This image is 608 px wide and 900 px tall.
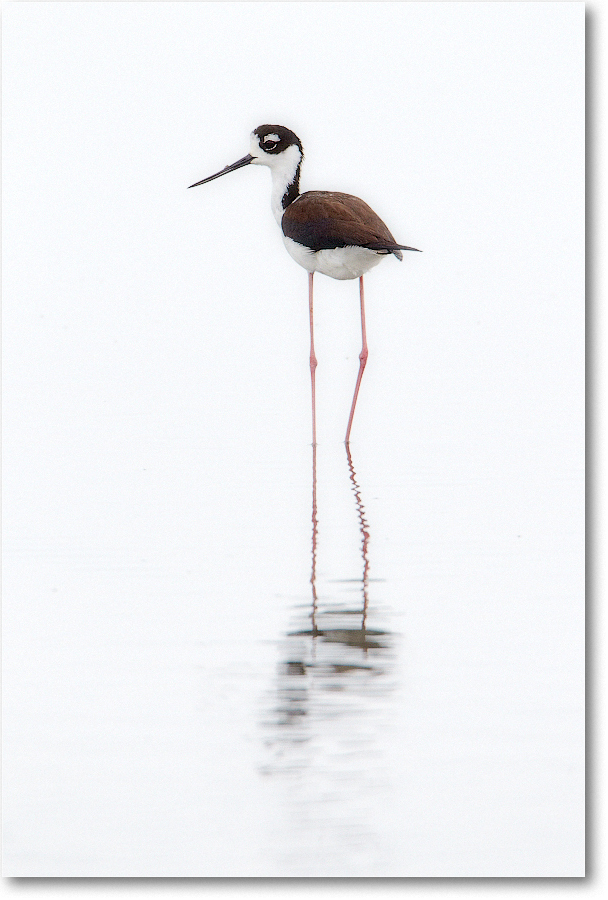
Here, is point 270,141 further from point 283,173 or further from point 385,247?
point 385,247

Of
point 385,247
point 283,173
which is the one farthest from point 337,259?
point 283,173

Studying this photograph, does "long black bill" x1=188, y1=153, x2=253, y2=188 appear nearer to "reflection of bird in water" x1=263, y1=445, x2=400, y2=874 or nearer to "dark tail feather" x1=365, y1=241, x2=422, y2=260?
"dark tail feather" x1=365, y1=241, x2=422, y2=260

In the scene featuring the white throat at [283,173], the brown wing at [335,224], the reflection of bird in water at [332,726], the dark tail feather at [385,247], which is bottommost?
the reflection of bird in water at [332,726]

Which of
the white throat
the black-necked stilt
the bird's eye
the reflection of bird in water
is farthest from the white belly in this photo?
the reflection of bird in water

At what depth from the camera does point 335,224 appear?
8.51 metres

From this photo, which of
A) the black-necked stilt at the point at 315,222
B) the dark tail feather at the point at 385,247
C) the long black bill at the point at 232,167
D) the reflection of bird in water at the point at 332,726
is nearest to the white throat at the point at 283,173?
the black-necked stilt at the point at 315,222

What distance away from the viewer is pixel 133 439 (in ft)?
29.5

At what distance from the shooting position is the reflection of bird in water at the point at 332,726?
3.67m

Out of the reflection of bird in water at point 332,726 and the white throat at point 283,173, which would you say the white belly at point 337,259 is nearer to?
the white throat at point 283,173

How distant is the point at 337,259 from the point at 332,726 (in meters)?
5.04

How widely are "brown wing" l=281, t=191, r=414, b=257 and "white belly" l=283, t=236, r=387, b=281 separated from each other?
0.22ft

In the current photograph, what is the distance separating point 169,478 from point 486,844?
4.33 m

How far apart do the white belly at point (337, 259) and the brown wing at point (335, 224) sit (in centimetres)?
7

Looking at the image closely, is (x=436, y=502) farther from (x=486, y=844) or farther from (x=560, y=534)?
(x=486, y=844)
